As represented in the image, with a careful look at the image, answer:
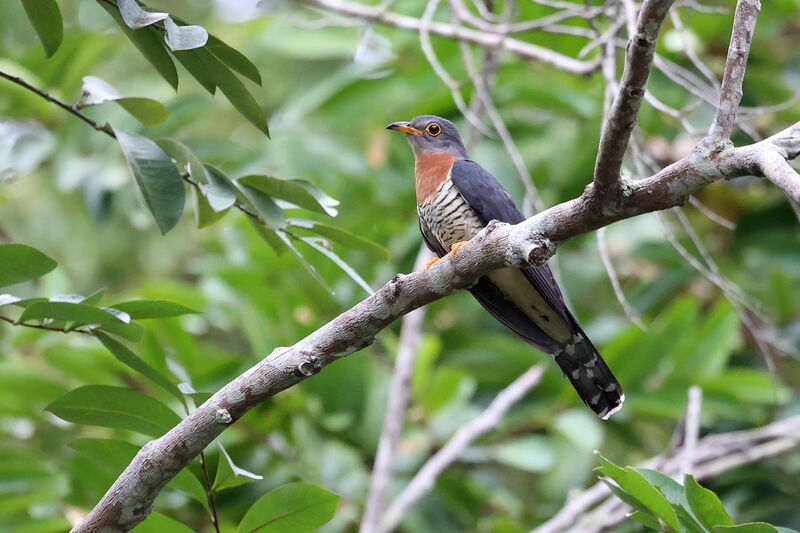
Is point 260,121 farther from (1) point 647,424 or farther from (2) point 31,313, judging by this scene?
(1) point 647,424

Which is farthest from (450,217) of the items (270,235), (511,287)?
(270,235)

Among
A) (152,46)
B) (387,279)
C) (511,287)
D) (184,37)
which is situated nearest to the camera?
(184,37)

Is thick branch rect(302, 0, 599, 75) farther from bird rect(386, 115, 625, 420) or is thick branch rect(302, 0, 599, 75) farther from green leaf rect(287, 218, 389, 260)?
green leaf rect(287, 218, 389, 260)

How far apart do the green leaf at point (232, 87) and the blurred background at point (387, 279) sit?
1442 mm

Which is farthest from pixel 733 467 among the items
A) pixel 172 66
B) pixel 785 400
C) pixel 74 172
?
pixel 74 172

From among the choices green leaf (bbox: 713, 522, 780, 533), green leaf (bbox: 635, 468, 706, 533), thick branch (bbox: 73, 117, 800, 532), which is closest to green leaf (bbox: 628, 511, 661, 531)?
green leaf (bbox: 635, 468, 706, 533)

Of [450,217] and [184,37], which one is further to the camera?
[450,217]

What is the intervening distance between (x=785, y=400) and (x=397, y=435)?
203 cm

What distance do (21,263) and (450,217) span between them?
63.3 inches

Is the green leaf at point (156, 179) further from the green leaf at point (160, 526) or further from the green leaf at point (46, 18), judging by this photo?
the green leaf at point (160, 526)

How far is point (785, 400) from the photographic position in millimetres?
4121

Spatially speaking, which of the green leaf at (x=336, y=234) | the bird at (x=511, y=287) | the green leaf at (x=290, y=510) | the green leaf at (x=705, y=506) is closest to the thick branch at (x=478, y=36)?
the bird at (x=511, y=287)

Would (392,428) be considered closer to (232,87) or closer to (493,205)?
(493,205)

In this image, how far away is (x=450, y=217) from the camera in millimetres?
3137
